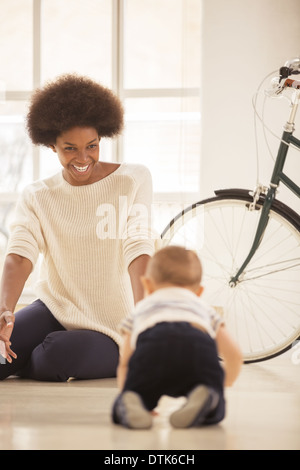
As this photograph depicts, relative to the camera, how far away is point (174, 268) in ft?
3.52

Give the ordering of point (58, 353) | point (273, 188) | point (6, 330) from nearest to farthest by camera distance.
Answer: point (6, 330), point (58, 353), point (273, 188)

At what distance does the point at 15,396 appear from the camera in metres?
1.67

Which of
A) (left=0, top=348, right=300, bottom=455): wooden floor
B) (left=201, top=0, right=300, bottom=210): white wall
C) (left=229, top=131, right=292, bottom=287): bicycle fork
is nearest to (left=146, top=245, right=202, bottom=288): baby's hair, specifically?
(left=0, top=348, right=300, bottom=455): wooden floor

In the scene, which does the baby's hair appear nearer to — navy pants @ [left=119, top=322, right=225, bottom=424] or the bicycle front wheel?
navy pants @ [left=119, top=322, right=225, bottom=424]

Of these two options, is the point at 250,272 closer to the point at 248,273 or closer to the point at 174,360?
the point at 248,273

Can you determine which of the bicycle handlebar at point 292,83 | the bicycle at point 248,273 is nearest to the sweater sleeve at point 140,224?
the bicycle handlebar at point 292,83

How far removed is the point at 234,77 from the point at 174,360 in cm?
230

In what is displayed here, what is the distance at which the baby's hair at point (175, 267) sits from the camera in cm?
107

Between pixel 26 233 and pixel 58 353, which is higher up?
pixel 26 233

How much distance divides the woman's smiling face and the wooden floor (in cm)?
61

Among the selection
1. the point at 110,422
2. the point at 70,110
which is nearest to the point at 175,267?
the point at 110,422

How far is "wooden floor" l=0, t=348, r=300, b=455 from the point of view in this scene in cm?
107
